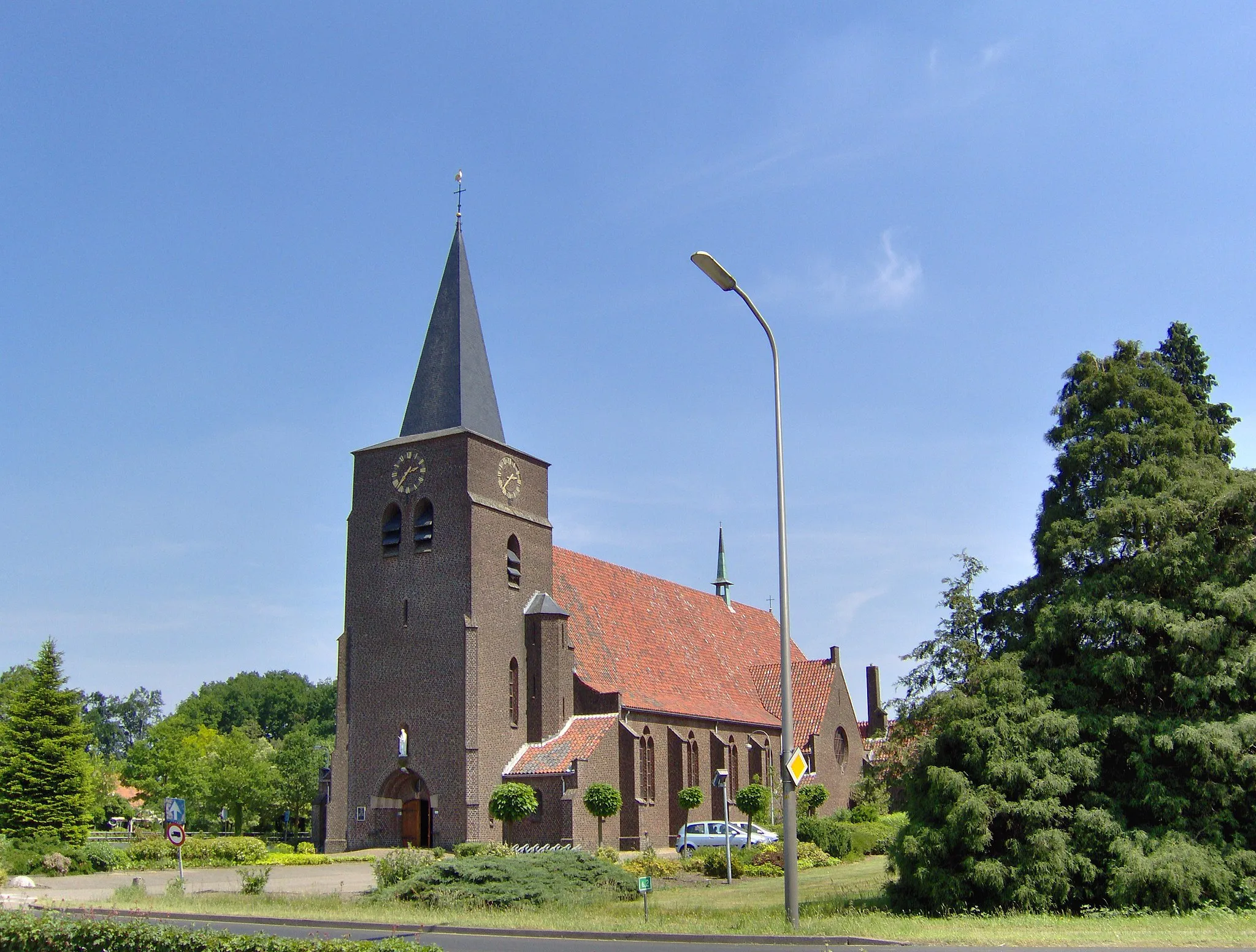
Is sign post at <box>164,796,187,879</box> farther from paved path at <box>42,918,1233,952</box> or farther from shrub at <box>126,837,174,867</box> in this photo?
shrub at <box>126,837,174,867</box>

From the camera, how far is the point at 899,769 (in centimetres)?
2561

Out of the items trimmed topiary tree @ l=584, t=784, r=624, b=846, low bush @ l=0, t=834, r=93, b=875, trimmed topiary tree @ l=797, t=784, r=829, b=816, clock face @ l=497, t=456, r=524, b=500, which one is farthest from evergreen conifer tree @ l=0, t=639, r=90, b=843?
trimmed topiary tree @ l=797, t=784, r=829, b=816

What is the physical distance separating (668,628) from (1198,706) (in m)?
32.7

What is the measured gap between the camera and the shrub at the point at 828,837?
3612 centimetres

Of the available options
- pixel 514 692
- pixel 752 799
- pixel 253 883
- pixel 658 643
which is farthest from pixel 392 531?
pixel 253 883

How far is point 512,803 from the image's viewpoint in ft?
120

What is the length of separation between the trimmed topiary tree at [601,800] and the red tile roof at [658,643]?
523cm

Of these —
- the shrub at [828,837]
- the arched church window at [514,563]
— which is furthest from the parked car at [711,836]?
the arched church window at [514,563]

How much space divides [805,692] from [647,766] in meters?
15.6

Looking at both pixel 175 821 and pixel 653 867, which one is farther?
pixel 653 867

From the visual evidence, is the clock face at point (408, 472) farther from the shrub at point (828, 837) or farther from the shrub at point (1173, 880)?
the shrub at point (1173, 880)

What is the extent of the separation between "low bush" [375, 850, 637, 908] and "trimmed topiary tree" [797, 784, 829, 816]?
75.8 feet

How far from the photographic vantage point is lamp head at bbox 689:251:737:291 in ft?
57.5

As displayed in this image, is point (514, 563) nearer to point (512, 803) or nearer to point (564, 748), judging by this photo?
point (564, 748)
